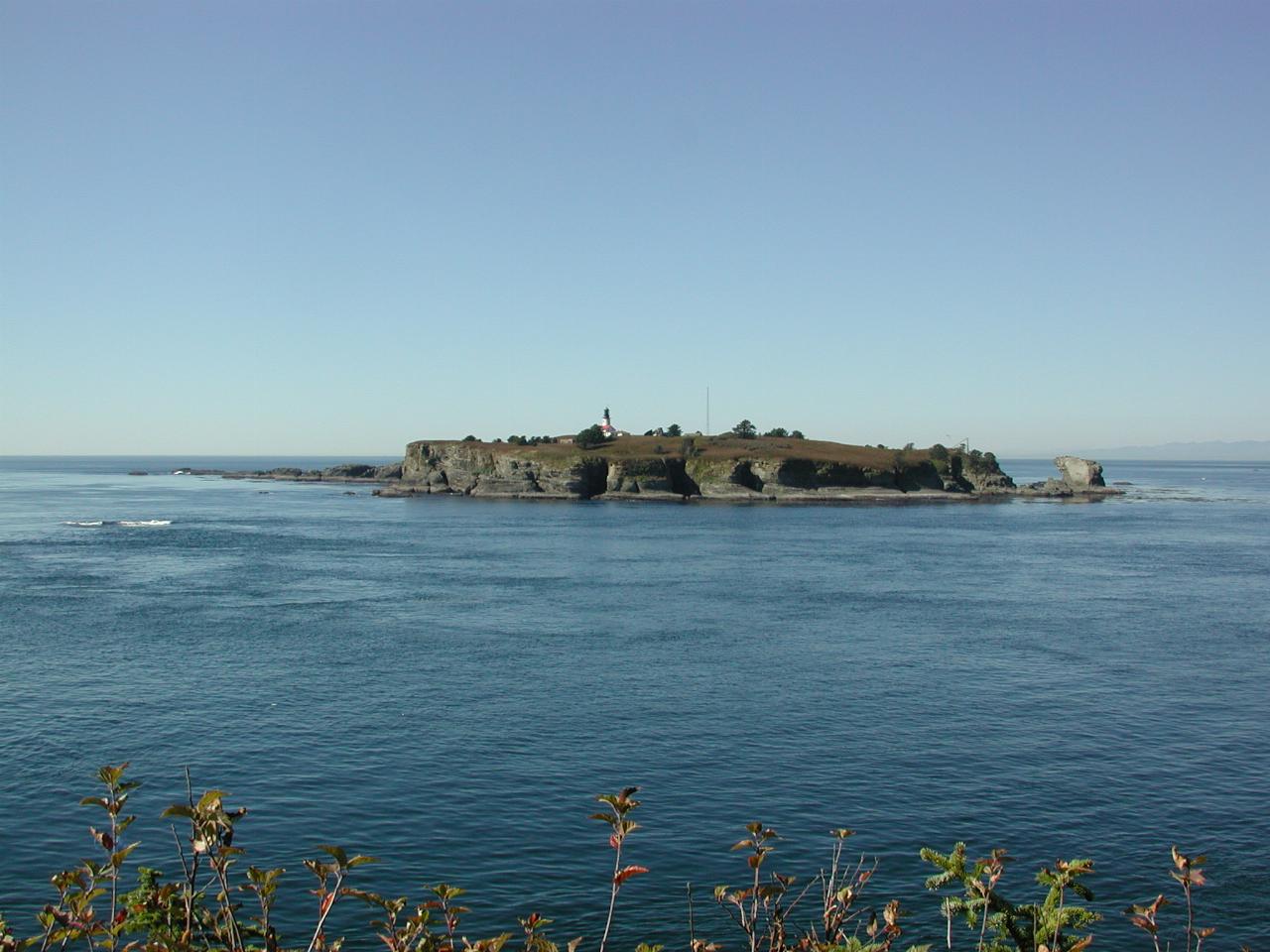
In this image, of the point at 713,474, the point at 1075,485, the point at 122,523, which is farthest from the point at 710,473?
the point at 122,523

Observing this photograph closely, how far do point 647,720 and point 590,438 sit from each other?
154 metres

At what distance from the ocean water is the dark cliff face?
3488 inches

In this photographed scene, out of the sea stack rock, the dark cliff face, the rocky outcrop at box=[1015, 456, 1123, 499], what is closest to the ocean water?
the dark cliff face

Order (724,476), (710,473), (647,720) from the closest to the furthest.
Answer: (647,720), (724,476), (710,473)

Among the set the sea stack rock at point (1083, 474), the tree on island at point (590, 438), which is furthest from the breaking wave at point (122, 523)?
the sea stack rock at point (1083, 474)

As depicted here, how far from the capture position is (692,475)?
553 feet

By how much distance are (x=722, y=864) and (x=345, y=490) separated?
16523 cm

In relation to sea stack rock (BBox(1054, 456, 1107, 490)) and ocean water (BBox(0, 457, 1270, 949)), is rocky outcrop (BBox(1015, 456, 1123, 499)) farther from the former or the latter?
ocean water (BBox(0, 457, 1270, 949))

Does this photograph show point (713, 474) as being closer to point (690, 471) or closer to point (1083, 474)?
point (690, 471)

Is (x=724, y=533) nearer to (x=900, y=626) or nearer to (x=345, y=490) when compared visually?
(x=900, y=626)

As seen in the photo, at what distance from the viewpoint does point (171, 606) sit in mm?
54531

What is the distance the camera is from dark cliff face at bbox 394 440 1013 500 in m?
163

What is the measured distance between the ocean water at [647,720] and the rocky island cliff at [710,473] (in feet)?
291

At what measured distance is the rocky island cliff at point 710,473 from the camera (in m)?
163
